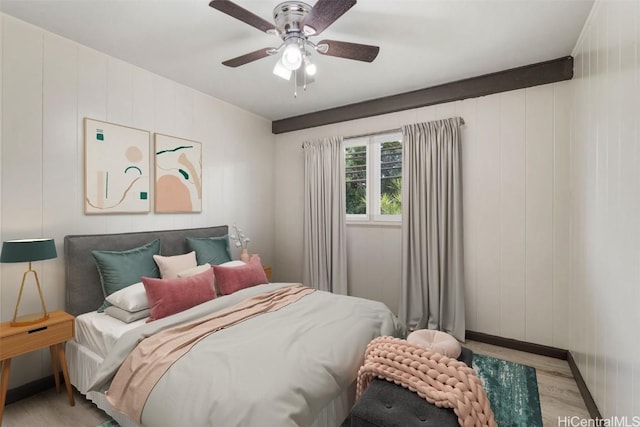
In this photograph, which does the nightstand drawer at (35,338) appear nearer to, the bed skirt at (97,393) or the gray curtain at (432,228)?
the bed skirt at (97,393)

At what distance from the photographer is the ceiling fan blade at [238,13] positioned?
1552 mm

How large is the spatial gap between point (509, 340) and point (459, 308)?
532 millimetres

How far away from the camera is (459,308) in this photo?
3.14 metres

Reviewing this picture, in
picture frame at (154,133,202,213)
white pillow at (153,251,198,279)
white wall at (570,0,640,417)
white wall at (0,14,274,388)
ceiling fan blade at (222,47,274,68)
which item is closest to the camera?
white wall at (570,0,640,417)

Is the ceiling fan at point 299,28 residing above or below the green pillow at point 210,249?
above

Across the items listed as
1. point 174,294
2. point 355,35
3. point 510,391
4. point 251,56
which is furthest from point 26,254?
point 510,391

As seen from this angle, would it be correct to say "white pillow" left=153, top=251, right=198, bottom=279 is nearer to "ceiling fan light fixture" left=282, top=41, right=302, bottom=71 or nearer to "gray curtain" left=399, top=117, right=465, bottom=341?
"ceiling fan light fixture" left=282, top=41, right=302, bottom=71

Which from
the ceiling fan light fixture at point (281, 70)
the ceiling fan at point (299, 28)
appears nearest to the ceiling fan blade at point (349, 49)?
the ceiling fan at point (299, 28)

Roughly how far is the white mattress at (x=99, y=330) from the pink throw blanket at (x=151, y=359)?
1.37 ft

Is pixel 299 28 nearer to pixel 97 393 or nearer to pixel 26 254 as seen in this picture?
pixel 26 254

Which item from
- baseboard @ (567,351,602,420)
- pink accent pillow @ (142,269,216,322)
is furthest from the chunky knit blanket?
pink accent pillow @ (142,269,216,322)

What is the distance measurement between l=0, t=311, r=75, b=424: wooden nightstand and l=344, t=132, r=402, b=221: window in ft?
9.78

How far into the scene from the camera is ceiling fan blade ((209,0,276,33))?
1552 millimetres

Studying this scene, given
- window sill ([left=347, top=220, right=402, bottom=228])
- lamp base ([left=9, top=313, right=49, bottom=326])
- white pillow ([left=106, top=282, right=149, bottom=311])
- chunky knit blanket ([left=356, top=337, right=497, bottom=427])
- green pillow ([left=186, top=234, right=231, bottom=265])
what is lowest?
chunky knit blanket ([left=356, top=337, right=497, bottom=427])
